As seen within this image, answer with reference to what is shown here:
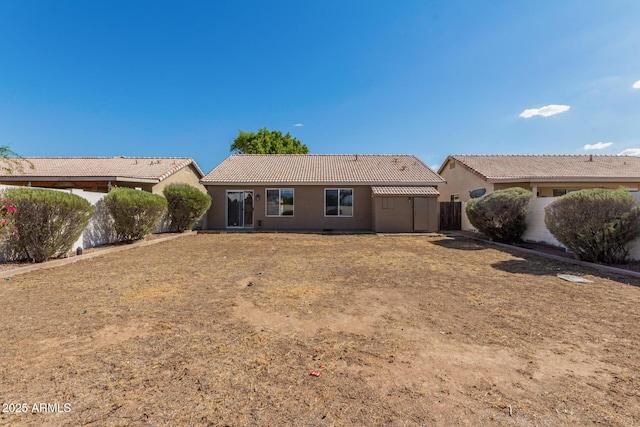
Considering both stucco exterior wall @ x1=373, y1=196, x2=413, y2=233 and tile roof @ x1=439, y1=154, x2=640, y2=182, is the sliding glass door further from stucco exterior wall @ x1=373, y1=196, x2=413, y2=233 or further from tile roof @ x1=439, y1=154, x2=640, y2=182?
tile roof @ x1=439, y1=154, x2=640, y2=182

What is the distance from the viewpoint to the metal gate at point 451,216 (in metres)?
17.1

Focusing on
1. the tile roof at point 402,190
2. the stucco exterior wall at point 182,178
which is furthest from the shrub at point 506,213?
the stucco exterior wall at point 182,178

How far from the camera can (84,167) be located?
16.0m

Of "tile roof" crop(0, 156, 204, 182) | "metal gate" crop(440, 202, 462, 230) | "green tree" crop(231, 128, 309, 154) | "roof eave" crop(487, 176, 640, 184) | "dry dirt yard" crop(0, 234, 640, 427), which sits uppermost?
"green tree" crop(231, 128, 309, 154)

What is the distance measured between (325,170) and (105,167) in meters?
12.1

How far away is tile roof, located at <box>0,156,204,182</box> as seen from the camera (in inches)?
574

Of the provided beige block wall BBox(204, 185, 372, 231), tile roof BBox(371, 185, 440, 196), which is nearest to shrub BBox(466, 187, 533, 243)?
tile roof BBox(371, 185, 440, 196)

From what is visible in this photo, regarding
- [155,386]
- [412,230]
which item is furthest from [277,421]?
[412,230]

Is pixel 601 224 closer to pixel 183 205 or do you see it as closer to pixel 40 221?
pixel 40 221

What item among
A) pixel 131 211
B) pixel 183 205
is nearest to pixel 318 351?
pixel 131 211

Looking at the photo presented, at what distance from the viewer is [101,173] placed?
1452 cm

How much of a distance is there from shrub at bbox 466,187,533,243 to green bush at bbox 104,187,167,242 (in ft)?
39.3

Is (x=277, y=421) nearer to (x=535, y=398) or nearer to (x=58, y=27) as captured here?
(x=535, y=398)

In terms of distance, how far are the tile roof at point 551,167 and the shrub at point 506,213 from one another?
4.48m
